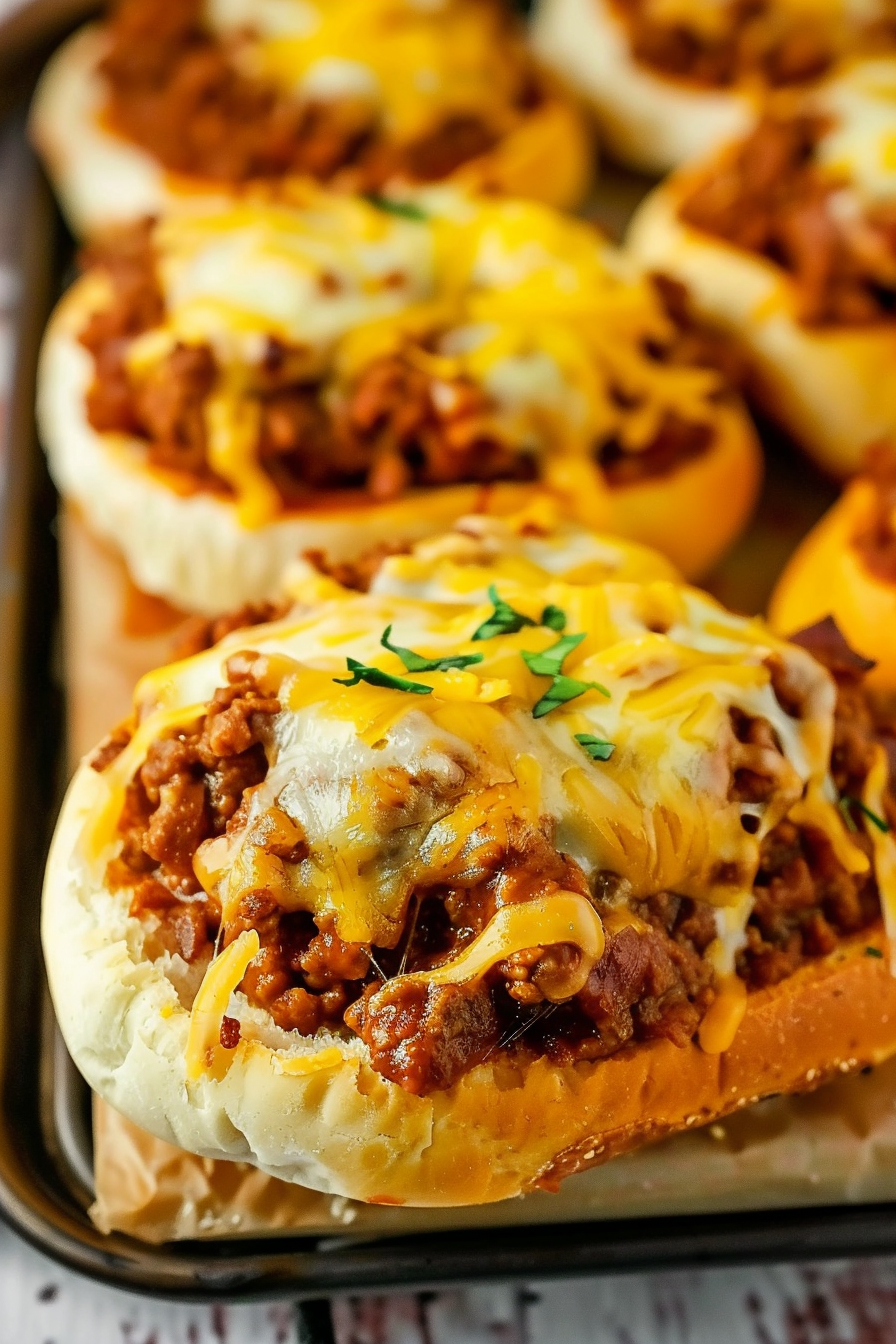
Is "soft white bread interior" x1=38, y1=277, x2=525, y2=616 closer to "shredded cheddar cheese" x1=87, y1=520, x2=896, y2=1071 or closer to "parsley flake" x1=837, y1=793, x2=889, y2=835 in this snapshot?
"shredded cheddar cheese" x1=87, y1=520, x2=896, y2=1071

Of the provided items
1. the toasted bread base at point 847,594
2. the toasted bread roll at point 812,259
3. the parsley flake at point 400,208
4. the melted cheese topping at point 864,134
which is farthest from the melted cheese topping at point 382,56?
the toasted bread base at point 847,594

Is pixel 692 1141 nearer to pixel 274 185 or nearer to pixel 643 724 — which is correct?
pixel 643 724

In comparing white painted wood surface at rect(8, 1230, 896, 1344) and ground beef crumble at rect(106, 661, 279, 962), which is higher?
ground beef crumble at rect(106, 661, 279, 962)

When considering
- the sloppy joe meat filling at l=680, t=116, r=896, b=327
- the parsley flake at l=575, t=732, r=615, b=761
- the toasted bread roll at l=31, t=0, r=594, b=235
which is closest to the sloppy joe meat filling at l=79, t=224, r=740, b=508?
the sloppy joe meat filling at l=680, t=116, r=896, b=327

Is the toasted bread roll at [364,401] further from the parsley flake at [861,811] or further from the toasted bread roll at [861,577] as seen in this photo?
the parsley flake at [861,811]

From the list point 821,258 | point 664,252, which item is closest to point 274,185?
point 664,252

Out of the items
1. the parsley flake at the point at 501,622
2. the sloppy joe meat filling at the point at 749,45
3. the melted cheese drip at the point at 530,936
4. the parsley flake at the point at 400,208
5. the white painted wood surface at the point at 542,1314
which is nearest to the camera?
the melted cheese drip at the point at 530,936
